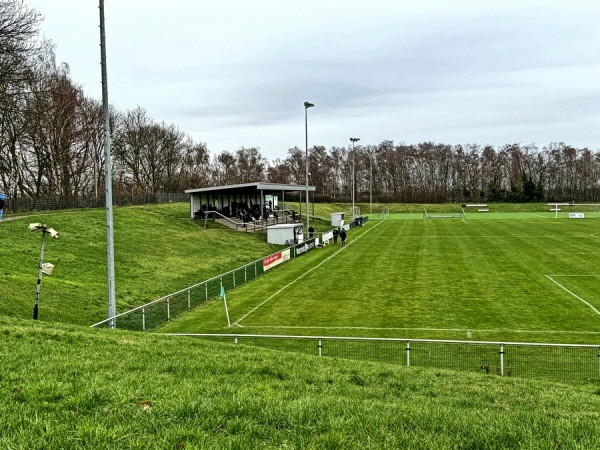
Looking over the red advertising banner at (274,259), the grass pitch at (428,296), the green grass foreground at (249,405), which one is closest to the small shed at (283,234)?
the grass pitch at (428,296)

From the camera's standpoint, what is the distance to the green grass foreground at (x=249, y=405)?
4.80 m

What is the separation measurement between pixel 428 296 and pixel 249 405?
1944 centimetres

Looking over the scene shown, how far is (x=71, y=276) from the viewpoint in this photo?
25281 millimetres

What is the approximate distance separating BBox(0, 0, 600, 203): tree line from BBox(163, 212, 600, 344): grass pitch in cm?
1914

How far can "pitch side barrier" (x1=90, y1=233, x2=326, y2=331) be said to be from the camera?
1792 centimetres

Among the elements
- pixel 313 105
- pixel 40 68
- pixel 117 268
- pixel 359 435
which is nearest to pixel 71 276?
pixel 117 268

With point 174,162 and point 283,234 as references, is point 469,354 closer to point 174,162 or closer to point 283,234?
point 283,234

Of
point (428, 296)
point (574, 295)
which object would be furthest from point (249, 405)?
point (574, 295)

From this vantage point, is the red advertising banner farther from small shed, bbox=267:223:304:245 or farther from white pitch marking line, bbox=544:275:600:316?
white pitch marking line, bbox=544:275:600:316

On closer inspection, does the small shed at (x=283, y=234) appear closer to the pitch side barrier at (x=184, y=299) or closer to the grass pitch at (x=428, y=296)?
the grass pitch at (x=428, y=296)

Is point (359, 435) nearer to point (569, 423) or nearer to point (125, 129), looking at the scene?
point (569, 423)

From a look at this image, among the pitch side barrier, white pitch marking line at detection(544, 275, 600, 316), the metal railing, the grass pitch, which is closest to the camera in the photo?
the metal railing

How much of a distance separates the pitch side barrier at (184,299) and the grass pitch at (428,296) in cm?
67

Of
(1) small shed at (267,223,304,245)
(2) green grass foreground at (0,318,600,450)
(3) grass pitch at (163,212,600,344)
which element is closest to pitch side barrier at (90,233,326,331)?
(3) grass pitch at (163,212,600,344)
